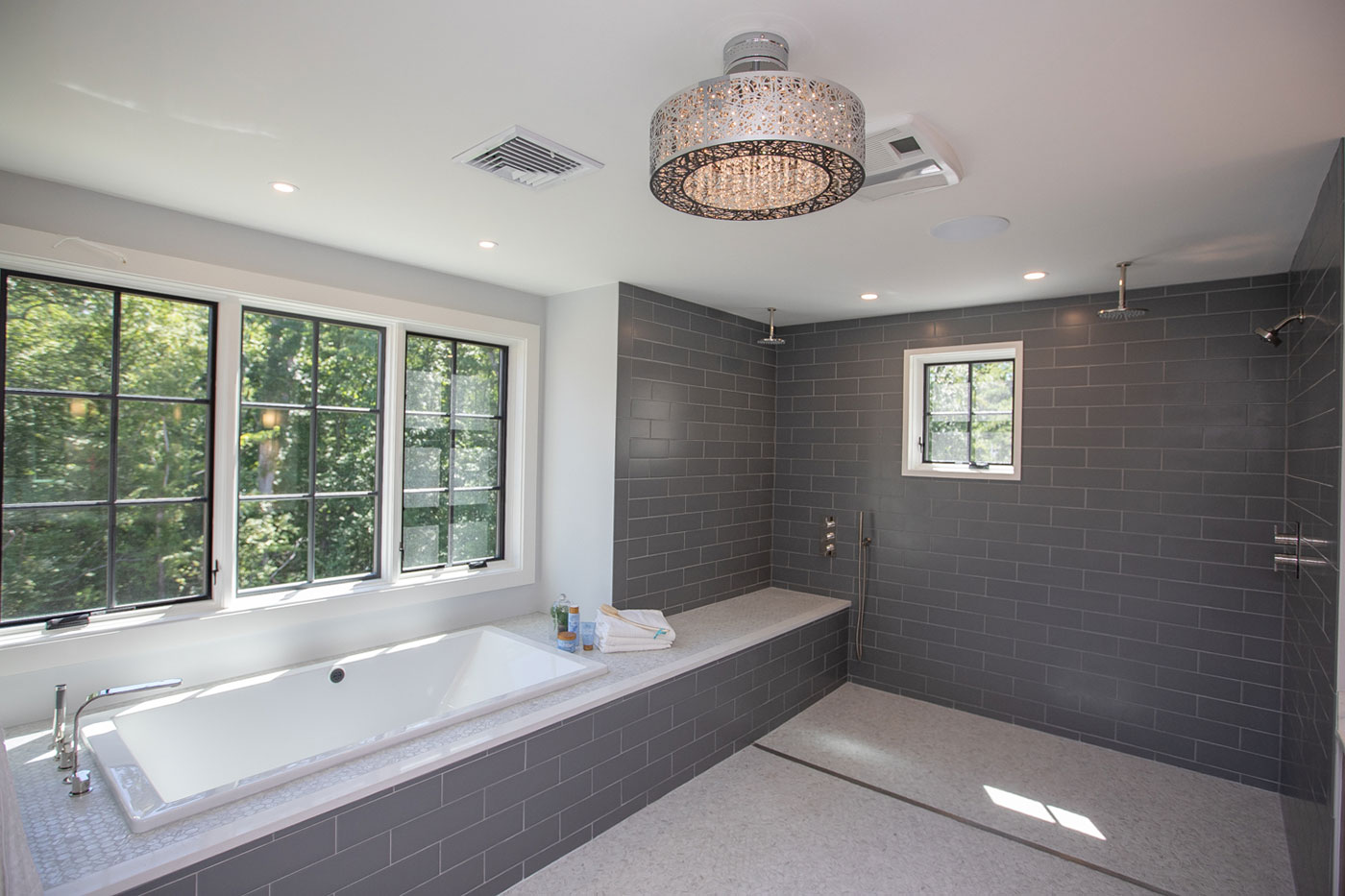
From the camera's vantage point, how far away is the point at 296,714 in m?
2.79

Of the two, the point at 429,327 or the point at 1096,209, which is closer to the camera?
the point at 1096,209

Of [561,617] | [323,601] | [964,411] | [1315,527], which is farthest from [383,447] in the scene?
[1315,527]

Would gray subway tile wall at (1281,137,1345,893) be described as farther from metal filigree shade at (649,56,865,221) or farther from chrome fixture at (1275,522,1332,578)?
metal filigree shade at (649,56,865,221)

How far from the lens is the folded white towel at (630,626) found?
10.7ft

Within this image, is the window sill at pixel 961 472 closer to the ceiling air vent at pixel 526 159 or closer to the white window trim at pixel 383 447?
the white window trim at pixel 383 447

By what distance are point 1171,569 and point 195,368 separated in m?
4.82

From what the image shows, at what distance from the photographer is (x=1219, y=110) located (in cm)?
166

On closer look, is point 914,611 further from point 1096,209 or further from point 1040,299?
point 1096,209

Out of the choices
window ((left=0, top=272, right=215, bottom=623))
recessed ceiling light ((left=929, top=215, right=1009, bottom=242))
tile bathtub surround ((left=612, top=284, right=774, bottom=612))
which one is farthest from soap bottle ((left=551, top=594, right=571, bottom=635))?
recessed ceiling light ((left=929, top=215, right=1009, bottom=242))

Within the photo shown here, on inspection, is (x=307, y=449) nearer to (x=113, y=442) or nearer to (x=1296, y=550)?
(x=113, y=442)

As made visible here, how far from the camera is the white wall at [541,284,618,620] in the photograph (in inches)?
144

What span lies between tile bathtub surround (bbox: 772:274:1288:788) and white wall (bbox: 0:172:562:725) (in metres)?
1.97

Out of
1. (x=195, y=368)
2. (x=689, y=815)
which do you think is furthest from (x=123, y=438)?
(x=689, y=815)

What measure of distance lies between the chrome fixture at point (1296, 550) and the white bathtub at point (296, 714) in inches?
104
